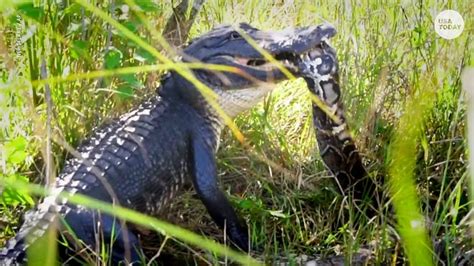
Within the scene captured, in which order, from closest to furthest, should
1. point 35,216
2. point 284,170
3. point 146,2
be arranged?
1. point 35,216
2. point 146,2
3. point 284,170

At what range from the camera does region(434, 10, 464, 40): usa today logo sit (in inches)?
74.3

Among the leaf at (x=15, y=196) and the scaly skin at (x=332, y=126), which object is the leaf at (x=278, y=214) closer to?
the scaly skin at (x=332, y=126)

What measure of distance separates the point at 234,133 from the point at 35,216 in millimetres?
474

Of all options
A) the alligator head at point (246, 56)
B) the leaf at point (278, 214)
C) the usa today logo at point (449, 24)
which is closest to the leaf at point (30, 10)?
the alligator head at point (246, 56)

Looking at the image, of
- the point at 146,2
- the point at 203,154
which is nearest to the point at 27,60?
the point at 146,2

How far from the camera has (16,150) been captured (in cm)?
175

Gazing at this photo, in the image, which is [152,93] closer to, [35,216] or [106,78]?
[106,78]

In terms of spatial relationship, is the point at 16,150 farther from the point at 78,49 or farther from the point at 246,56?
the point at 246,56

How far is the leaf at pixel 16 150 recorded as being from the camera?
1746 millimetres

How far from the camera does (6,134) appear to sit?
1.84m

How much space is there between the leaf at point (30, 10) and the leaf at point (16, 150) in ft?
0.71

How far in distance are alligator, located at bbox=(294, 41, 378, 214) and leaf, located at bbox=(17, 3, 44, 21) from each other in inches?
18.1

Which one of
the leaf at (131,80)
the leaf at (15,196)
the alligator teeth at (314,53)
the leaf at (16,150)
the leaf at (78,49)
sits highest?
the leaf at (78,49)

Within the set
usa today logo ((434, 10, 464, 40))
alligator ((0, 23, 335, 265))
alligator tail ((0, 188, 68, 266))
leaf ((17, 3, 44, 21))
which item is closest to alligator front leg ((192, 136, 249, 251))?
alligator ((0, 23, 335, 265))
